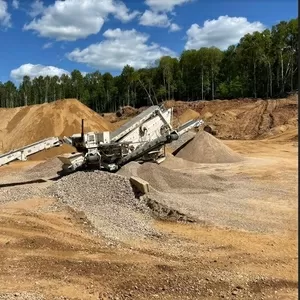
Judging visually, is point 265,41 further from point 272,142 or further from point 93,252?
point 93,252

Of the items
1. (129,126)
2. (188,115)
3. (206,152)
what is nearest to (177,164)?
(206,152)

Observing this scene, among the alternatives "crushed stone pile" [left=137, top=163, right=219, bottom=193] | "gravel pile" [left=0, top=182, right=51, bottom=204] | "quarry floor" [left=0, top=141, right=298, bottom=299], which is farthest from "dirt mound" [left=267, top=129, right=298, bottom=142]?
"gravel pile" [left=0, top=182, right=51, bottom=204]

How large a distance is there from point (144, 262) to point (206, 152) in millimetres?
11838

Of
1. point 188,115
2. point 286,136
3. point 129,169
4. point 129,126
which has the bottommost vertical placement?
point 129,169

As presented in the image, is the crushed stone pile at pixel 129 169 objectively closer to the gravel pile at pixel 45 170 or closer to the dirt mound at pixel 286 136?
the gravel pile at pixel 45 170

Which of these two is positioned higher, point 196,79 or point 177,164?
point 196,79

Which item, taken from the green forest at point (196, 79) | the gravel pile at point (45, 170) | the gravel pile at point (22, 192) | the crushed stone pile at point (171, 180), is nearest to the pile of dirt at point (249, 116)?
the green forest at point (196, 79)

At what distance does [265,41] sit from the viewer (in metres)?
43.1

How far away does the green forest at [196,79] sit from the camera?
4350cm

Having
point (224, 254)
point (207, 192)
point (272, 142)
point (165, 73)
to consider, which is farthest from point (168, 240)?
point (165, 73)

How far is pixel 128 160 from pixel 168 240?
5898 mm

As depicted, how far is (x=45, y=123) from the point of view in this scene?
91.1 feet

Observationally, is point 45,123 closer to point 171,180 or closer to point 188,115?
point 188,115

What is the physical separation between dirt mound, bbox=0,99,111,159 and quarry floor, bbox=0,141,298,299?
56.2 ft
